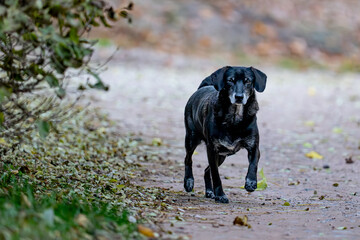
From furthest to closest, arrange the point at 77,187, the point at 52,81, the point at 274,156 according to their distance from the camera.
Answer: the point at 274,156 < the point at 77,187 < the point at 52,81

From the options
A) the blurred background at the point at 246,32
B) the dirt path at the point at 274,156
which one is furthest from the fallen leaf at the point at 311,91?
the blurred background at the point at 246,32

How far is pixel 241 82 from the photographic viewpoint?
7.03 metres

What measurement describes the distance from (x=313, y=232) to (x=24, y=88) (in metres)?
2.70

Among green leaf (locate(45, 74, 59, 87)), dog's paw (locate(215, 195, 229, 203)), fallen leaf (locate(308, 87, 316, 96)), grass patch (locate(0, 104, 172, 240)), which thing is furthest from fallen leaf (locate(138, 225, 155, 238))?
fallen leaf (locate(308, 87, 316, 96))

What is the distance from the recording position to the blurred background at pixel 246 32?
90.2ft

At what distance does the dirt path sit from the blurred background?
333 cm

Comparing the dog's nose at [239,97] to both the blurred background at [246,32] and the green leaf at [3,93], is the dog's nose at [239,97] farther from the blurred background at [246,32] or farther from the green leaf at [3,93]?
the blurred background at [246,32]

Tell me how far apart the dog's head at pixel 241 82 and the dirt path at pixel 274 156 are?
3.78 feet

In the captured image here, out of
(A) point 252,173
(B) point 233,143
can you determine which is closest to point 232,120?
(B) point 233,143

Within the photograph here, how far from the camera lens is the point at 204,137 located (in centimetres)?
756

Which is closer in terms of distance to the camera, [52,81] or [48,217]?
[48,217]

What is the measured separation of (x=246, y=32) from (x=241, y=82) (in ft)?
73.7

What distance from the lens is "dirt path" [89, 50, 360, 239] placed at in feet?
19.4

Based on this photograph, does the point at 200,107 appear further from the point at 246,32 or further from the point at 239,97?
the point at 246,32
